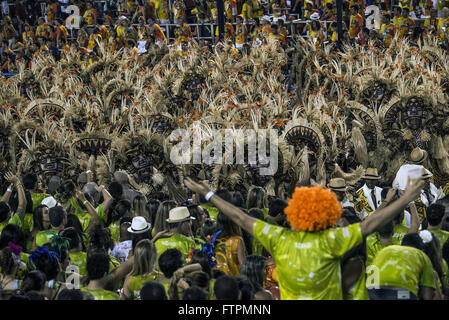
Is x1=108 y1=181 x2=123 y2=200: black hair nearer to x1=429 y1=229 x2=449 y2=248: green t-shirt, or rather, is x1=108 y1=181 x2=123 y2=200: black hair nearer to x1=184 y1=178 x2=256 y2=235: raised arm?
x1=184 y1=178 x2=256 y2=235: raised arm

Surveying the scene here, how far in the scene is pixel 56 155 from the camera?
9.83 meters

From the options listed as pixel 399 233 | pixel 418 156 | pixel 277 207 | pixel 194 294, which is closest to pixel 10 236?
pixel 277 207

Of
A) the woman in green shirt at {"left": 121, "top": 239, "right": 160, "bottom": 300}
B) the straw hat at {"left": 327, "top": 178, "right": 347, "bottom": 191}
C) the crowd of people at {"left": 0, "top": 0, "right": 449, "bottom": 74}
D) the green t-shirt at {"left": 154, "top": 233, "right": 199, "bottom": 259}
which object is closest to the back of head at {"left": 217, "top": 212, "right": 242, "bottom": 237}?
the green t-shirt at {"left": 154, "top": 233, "right": 199, "bottom": 259}

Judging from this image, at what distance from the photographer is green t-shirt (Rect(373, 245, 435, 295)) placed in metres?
4.52

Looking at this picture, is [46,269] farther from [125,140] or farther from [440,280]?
[125,140]

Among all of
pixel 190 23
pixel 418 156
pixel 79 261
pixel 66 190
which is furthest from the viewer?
pixel 190 23

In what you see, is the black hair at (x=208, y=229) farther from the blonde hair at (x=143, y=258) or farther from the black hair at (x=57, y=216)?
the black hair at (x=57, y=216)

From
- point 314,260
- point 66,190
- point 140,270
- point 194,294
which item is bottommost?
point 66,190

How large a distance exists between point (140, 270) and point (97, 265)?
0.33 m

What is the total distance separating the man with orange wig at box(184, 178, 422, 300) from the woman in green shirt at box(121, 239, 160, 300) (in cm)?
120

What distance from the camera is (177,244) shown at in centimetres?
587

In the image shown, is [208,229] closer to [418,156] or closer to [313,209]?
[313,209]

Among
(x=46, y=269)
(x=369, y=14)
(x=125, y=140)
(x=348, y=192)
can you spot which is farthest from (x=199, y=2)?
(x=46, y=269)
